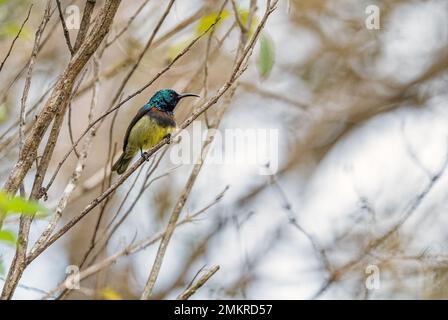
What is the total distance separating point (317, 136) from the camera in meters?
7.64

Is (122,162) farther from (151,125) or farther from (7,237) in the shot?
(7,237)

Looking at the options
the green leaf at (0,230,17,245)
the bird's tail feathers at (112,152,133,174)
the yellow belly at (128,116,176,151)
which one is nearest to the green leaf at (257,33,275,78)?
the yellow belly at (128,116,176,151)

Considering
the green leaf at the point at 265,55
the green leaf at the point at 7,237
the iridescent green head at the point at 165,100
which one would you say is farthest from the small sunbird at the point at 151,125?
the green leaf at the point at 7,237

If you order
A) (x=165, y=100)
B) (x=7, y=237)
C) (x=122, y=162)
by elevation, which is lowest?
(x=7, y=237)

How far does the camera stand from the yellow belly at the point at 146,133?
4242 millimetres

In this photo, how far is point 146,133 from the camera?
426 centimetres

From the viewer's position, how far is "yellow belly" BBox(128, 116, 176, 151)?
4.24m

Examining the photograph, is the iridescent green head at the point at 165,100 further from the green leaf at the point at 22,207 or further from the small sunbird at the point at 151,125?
the green leaf at the point at 22,207

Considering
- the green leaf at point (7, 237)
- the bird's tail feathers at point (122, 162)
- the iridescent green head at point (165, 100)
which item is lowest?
the green leaf at point (7, 237)

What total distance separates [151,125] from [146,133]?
60mm

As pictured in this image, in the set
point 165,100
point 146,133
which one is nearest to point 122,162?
point 146,133

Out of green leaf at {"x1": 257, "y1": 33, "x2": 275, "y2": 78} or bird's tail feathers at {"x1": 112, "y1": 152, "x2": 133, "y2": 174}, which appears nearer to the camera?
green leaf at {"x1": 257, "y1": 33, "x2": 275, "y2": 78}

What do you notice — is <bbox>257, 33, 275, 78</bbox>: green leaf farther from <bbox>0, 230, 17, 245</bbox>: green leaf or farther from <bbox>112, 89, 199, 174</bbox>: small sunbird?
<bbox>0, 230, 17, 245</bbox>: green leaf
